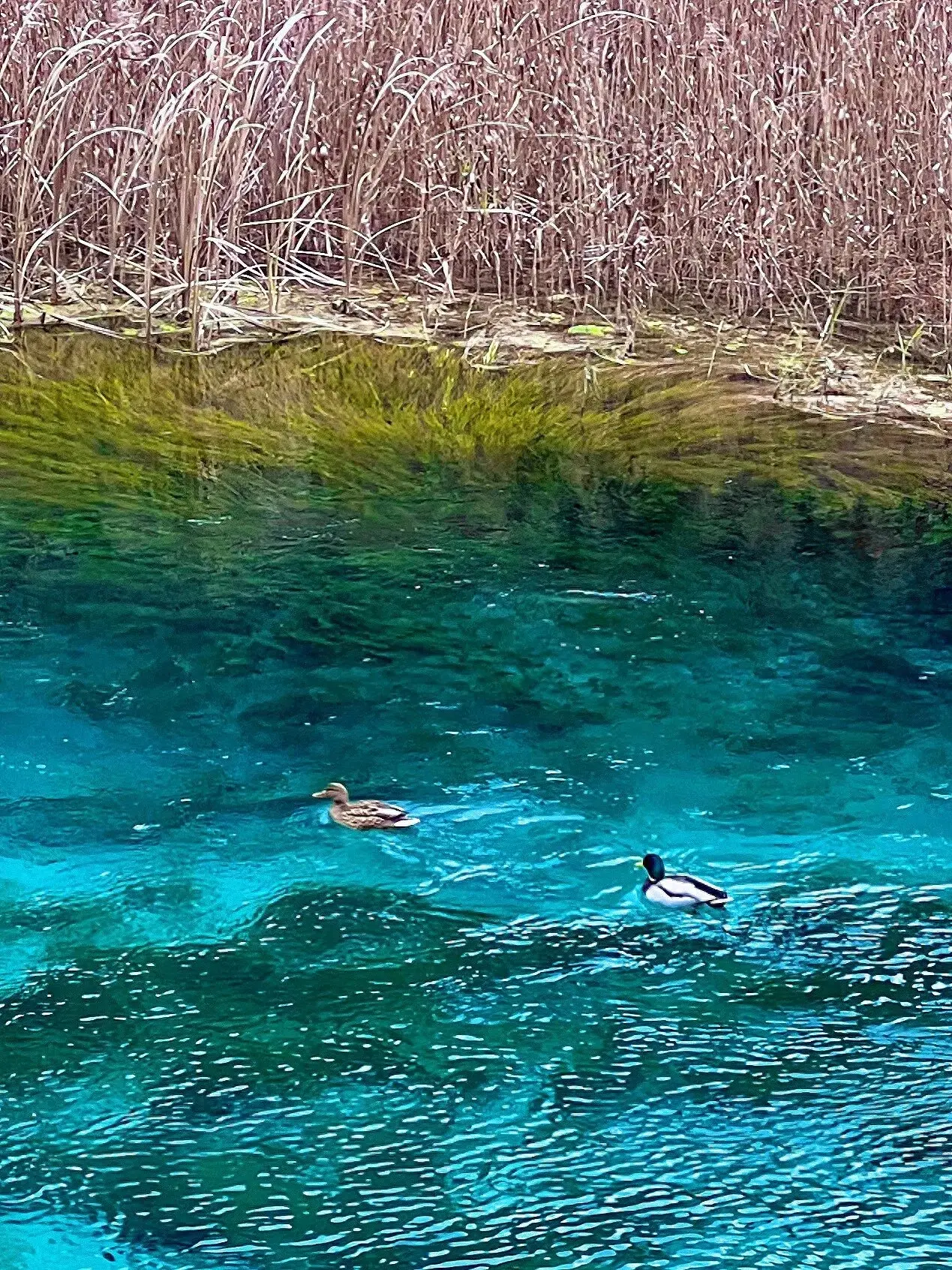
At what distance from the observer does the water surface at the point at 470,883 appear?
265 centimetres

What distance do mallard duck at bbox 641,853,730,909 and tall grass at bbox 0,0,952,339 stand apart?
11.4ft

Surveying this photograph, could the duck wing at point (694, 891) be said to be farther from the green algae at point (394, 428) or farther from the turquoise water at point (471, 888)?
the green algae at point (394, 428)

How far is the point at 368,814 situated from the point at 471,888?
11.0 inches

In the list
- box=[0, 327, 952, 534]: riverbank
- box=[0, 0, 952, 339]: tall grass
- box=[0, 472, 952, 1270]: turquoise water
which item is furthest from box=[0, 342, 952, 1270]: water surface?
box=[0, 0, 952, 339]: tall grass

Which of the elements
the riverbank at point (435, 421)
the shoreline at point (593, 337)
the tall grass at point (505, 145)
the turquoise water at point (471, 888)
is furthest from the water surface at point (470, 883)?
the tall grass at point (505, 145)

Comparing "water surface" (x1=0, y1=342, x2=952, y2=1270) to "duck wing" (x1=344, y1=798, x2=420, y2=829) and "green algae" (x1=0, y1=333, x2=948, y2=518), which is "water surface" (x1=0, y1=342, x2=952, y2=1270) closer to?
"duck wing" (x1=344, y1=798, x2=420, y2=829)

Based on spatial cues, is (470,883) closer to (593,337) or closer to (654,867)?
(654,867)

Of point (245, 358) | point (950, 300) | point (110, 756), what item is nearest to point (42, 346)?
point (245, 358)

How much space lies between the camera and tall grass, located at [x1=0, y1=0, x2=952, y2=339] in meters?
6.37

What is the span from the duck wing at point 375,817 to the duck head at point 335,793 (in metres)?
0.04

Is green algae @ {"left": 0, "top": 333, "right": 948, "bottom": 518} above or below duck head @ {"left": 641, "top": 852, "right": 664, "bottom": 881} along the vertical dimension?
above

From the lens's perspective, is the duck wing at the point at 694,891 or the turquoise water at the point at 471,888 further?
the duck wing at the point at 694,891

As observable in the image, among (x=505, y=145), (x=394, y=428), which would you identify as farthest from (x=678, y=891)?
(x=505, y=145)

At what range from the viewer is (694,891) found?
329 cm
